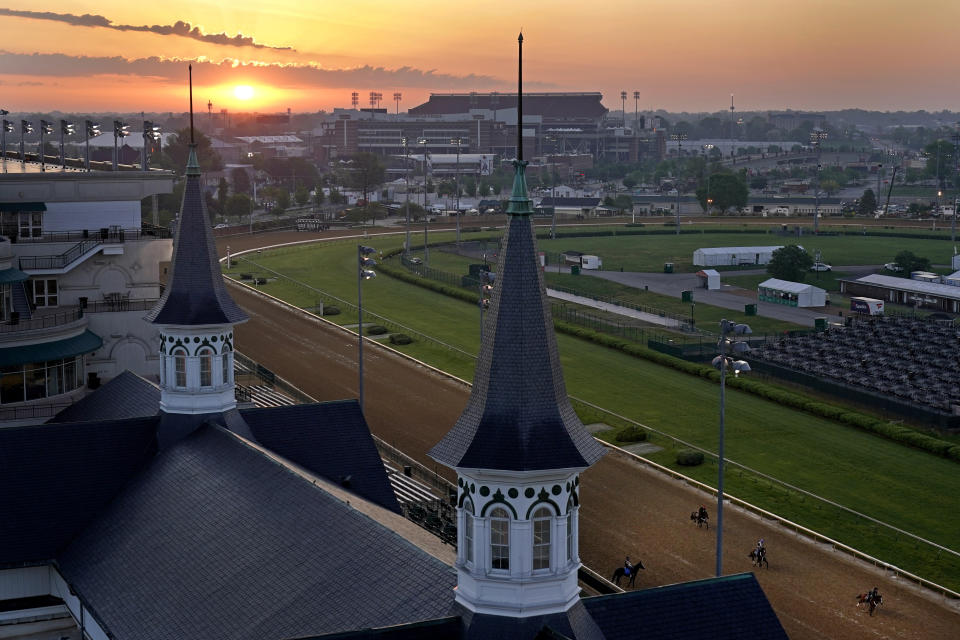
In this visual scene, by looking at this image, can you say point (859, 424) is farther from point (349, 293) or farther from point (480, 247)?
point (480, 247)

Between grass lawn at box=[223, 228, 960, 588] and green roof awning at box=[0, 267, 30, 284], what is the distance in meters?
33.3

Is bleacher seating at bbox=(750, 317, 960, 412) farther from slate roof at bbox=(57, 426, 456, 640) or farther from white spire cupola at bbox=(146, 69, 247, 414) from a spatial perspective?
slate roof at bbox=(57, 426, 456, 640)

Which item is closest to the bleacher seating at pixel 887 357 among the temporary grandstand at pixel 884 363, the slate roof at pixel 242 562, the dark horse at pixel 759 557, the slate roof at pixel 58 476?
the temporary grandstand at pixel 884 363

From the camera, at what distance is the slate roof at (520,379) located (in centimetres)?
2584

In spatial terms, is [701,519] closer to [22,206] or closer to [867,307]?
[22,206]

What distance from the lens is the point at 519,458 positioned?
83.9 ft

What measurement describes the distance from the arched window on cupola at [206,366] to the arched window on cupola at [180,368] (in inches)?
20.8

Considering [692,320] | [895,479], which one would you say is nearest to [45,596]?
[895,479]

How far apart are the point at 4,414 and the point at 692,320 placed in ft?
223

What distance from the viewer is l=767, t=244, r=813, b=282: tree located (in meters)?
136

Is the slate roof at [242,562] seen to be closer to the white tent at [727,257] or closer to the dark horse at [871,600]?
the dark horse at [871,600]

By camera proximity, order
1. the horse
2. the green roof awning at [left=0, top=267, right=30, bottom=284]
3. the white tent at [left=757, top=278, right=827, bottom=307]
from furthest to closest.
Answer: the white tent at [left=757, top=278, right=827, bottom=307]
the green roof awning at [left=0, top=267, right=30, bottom=284]
the horse

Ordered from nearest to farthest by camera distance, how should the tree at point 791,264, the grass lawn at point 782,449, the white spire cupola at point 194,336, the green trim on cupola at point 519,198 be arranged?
the green trim on cupola at point 519,198 → the white spire cupola at point 194,336 → the grass lawn at point 782,449 → the tree at point 791,264

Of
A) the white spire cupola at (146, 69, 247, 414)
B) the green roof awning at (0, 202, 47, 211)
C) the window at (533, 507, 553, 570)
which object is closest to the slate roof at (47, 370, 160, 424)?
the white spire cupola at (146, 69, 247, 414)
